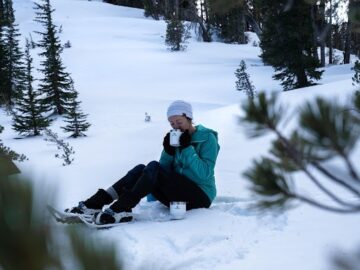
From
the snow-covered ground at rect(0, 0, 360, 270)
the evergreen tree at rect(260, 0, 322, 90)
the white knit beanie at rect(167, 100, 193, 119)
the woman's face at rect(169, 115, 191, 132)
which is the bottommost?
the snow-covered ground at rect(0, 0, 360, 270)

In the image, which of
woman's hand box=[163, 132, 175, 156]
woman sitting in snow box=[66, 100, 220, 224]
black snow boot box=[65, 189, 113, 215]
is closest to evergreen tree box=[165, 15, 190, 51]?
woman's hand box=[163, 132, 175, 156]

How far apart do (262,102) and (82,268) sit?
0.96 metres

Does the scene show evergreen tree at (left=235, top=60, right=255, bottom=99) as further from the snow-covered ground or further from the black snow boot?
the black snow boot

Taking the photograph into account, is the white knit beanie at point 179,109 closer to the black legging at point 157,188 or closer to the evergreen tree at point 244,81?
the black legging at point 157,188

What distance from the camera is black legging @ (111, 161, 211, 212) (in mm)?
3961

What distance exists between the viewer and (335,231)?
327 cm

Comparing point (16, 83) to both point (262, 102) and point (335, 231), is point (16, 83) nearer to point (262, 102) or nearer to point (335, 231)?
point (335, 231)

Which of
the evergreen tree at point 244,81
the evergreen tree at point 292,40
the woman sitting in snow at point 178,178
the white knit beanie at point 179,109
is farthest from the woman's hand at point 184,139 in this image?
the evergreen tree at point 244,81

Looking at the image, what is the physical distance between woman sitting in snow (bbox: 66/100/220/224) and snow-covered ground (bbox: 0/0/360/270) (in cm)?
16

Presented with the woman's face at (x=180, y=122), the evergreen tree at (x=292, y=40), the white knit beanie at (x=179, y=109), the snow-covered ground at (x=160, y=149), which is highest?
the evergreen tree at (x=292, y=40)

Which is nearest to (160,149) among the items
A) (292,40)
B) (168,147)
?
(168,147)

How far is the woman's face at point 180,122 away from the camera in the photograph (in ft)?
13.4

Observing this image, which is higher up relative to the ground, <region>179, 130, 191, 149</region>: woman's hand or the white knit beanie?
the white knit beanie

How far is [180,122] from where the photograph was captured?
4.10 meters
